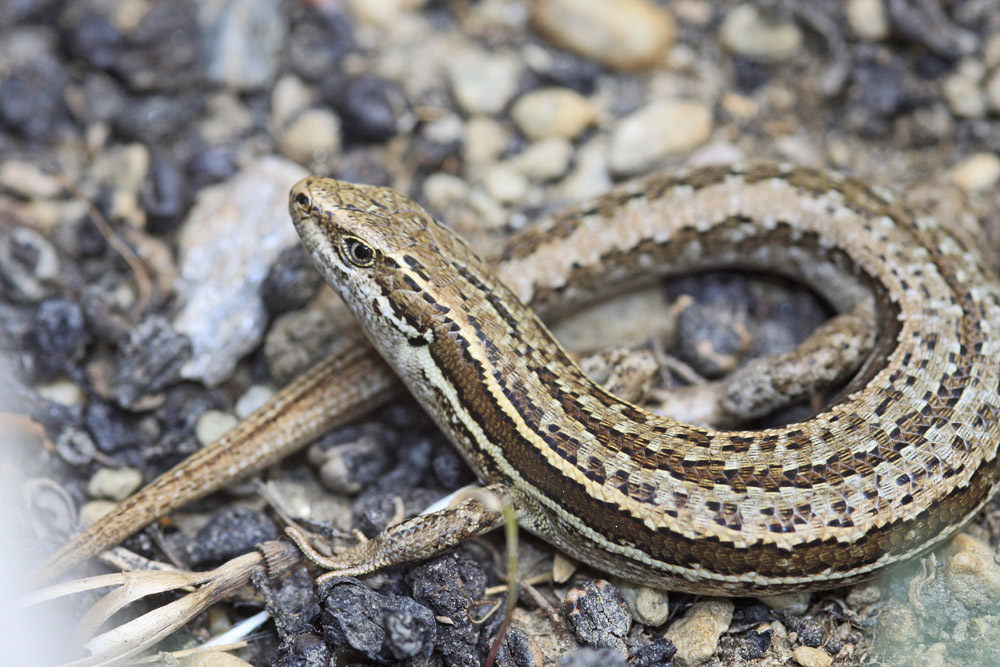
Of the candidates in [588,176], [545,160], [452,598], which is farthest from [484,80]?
[452,598]

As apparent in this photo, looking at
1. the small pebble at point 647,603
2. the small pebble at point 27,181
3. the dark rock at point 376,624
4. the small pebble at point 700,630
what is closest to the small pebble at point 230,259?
the small pebble at point 27,181

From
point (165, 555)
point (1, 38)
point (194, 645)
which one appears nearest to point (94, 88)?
point (1, 38)

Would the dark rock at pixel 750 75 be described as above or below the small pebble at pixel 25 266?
below

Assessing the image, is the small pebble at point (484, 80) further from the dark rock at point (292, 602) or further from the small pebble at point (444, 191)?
the dark rock at point (292, 602)

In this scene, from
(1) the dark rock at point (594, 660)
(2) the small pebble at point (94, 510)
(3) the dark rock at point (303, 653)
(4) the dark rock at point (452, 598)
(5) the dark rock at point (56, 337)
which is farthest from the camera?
(5) the dark rock at point (56, 337)

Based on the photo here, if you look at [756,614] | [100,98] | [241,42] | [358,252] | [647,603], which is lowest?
[756,614]

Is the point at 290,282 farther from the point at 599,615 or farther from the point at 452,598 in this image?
the point at 599,615

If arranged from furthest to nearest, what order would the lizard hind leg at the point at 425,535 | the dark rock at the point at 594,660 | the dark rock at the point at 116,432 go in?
1. the dark rock at the point at 116,432
2. the lizard hind leg at the point at 425,535
3. the dark rock at the point at 594,660
